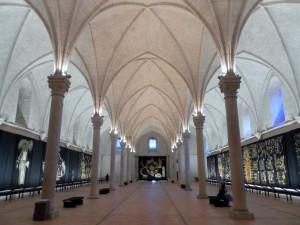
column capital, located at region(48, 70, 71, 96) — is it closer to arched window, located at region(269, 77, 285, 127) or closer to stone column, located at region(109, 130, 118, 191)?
stone column, located at region(109, 130, 118, 191)

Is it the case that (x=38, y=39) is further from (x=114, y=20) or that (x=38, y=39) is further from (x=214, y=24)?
(x=214, y=24)

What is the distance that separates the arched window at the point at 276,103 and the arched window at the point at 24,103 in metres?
21.8

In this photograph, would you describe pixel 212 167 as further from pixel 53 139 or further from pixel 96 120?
pixel 53 139

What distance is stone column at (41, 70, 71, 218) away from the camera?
386 inches

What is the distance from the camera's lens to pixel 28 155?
22281 mm

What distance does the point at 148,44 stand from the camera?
2011 cm

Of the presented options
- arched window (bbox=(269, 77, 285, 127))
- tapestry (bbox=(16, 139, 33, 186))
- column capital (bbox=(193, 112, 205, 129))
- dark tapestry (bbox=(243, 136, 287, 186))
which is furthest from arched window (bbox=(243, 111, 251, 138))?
tapestry (bbox=(16, 139, 33, 186))

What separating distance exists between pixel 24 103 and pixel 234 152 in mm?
20155

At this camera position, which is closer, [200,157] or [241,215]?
[241,215]

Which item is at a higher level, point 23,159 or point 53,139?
point 53,139

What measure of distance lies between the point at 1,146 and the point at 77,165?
1764 centimetres

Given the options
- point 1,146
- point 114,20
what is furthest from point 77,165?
point 114,20

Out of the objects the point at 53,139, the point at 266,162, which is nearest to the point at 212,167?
the point at 266,162

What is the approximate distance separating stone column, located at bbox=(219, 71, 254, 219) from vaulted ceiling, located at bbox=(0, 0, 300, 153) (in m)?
1.09
